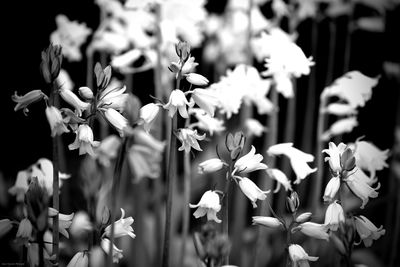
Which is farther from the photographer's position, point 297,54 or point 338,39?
point 338,39

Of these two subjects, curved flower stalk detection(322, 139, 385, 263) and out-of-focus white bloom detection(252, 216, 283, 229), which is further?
out-of-focus white bloom detection(252, 216, 283, 229)

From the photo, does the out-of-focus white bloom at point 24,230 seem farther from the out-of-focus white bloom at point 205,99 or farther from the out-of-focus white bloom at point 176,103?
the out-of-focus white bloom at point 205,99

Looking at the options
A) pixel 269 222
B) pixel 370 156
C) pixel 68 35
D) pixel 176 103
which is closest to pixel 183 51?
pixel 176 103

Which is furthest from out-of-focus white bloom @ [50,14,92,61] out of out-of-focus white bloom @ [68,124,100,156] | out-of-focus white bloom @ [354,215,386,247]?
out-of-focus white bloom @ [354,215,386,247]

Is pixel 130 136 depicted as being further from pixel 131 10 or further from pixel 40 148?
pixel 40 148

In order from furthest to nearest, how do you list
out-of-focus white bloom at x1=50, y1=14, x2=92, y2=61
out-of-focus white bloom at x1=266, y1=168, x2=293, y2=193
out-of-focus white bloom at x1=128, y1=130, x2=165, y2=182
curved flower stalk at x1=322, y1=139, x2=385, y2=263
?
out-of-focus white bloom at x1=50, y1=14, x2=92, y2=61 < out-of-focus white bloom at x1=266, y1=168, x2=293, y2=193 < curved flower stalk at x1=322, y1=139, x2=385, y2=263 < out-of-focus white bloom at x1=128, y1=130, x2=165, y2=182

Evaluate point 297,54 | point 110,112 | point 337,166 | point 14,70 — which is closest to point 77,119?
point 110,112

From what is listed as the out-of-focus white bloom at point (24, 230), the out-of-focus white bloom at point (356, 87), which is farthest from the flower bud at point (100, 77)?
the out-of-focus white bloom at point (356, 87)

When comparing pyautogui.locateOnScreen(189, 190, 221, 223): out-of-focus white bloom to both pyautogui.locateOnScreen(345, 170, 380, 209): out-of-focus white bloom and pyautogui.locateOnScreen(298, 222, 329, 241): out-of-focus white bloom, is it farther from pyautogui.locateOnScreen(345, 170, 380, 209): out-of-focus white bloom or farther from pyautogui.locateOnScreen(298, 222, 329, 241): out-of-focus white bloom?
pyautogui.locateOnScreen(345, 170, 380, 209): out-of-focus white bloom

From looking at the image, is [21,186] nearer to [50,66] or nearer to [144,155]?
[50,66]
